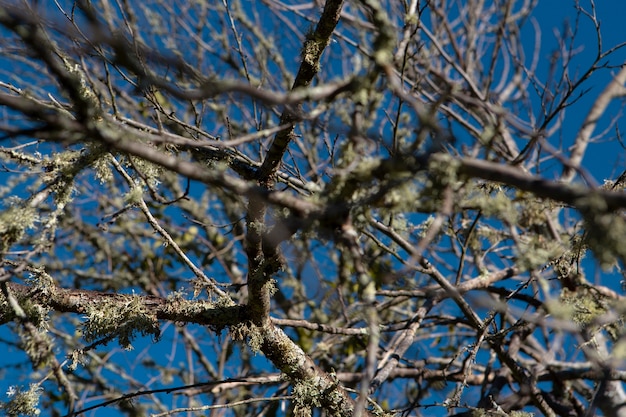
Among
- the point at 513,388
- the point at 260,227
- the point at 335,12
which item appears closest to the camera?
the point at 260,227

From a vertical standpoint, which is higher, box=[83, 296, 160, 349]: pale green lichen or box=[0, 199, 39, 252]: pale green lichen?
box=[83, 296, 160, 349]: pale green lichen

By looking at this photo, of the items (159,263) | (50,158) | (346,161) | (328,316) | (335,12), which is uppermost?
(159,263)

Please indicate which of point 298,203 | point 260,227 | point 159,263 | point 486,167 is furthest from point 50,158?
point 159,263

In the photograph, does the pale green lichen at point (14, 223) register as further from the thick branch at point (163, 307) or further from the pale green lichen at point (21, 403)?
the pale green lichen at point (21, 403)

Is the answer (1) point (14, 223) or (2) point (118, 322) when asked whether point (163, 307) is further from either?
(1) point (14, 223)

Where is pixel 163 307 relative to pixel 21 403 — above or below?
above

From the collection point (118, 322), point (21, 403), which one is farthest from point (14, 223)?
point (21, 403)

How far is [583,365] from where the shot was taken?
Answer: 123 inches

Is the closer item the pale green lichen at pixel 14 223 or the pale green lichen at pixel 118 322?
the pale green lichen at pixel 14 223

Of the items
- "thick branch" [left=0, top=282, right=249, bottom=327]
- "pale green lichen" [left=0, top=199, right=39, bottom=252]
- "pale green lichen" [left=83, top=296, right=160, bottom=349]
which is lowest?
"pale green lichen" [left=0, top=199, right=39, bottom=252]

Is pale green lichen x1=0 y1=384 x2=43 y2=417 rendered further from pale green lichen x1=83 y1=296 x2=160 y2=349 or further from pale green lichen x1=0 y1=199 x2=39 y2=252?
pale green lichen x1=0 y1=199 x2=39 y2=252

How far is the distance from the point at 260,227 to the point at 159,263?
10.5 ft

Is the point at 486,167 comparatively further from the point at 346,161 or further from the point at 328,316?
the point at 328,316

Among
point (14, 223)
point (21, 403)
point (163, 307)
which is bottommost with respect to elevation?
point (21, 403)
